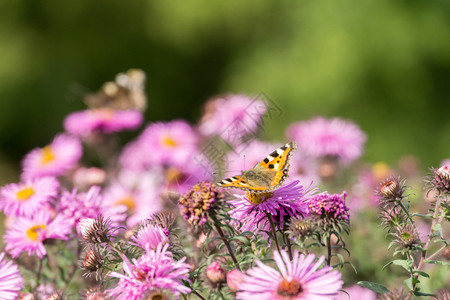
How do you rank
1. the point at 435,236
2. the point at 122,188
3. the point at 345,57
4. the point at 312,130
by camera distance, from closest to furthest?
1. the point at 435,236
2. the point at 122,188
3. the point at 312,130
4. the point at 345,57

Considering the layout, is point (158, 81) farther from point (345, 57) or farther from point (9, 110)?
point (345, 57)

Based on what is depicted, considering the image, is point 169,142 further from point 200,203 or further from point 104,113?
point 200,203

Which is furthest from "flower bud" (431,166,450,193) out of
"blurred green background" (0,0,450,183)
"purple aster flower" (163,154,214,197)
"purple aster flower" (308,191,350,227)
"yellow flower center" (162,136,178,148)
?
"blurred green background" (0,0,450,183)

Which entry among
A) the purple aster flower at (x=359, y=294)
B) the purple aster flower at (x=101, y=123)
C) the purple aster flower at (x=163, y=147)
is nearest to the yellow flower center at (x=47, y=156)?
the purple aster flower at (x=101, y=123)

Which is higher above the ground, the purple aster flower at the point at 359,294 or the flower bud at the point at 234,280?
the purple aster flower at the point at 359,294

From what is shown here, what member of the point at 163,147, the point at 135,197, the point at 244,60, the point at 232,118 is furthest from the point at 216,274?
the point at 244,60

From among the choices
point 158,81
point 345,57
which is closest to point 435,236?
point 345,57

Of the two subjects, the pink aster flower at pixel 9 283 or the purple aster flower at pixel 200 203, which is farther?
the pink aster flower at pixel 9 283

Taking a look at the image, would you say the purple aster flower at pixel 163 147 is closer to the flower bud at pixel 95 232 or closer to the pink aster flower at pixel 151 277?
the flower bud at pixel 95 232
